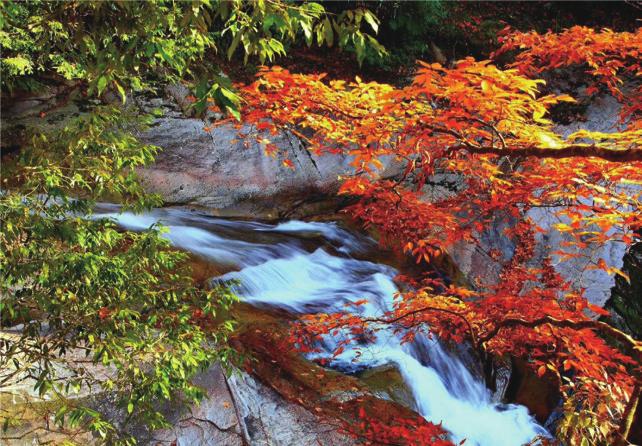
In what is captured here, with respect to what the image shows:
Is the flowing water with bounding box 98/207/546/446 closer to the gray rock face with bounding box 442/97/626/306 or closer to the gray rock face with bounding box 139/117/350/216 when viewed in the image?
the gray rock face with bounding box 139/117/350/216

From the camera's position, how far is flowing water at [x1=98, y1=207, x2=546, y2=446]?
6062 millimetres

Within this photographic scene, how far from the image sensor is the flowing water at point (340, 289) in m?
6.06

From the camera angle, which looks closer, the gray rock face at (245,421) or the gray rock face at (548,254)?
the gray rock face at (245,421)

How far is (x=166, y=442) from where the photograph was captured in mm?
3896

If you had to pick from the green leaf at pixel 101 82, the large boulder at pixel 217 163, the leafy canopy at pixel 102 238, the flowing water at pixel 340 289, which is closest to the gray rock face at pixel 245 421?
the leafy canopy at pixel 102 238

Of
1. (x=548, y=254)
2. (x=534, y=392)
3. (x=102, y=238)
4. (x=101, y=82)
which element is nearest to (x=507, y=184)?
(x=534, y=392)

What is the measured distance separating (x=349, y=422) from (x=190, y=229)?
4.46 meters

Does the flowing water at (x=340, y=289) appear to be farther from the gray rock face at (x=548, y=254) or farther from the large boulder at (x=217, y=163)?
the gray rock face at (x=548, y=254)

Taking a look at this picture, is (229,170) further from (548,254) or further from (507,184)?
(548,254)

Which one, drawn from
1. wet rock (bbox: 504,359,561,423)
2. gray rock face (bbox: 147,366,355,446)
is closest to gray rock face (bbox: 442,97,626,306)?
wet rock (bbox: 504,359,561,423)

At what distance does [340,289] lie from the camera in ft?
24.0

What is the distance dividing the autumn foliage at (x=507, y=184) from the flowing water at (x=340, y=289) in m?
0.38

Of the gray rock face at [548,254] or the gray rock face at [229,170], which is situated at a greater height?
the gray rock face at [229,170]

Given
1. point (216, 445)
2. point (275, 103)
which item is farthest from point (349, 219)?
point (216, 445)
